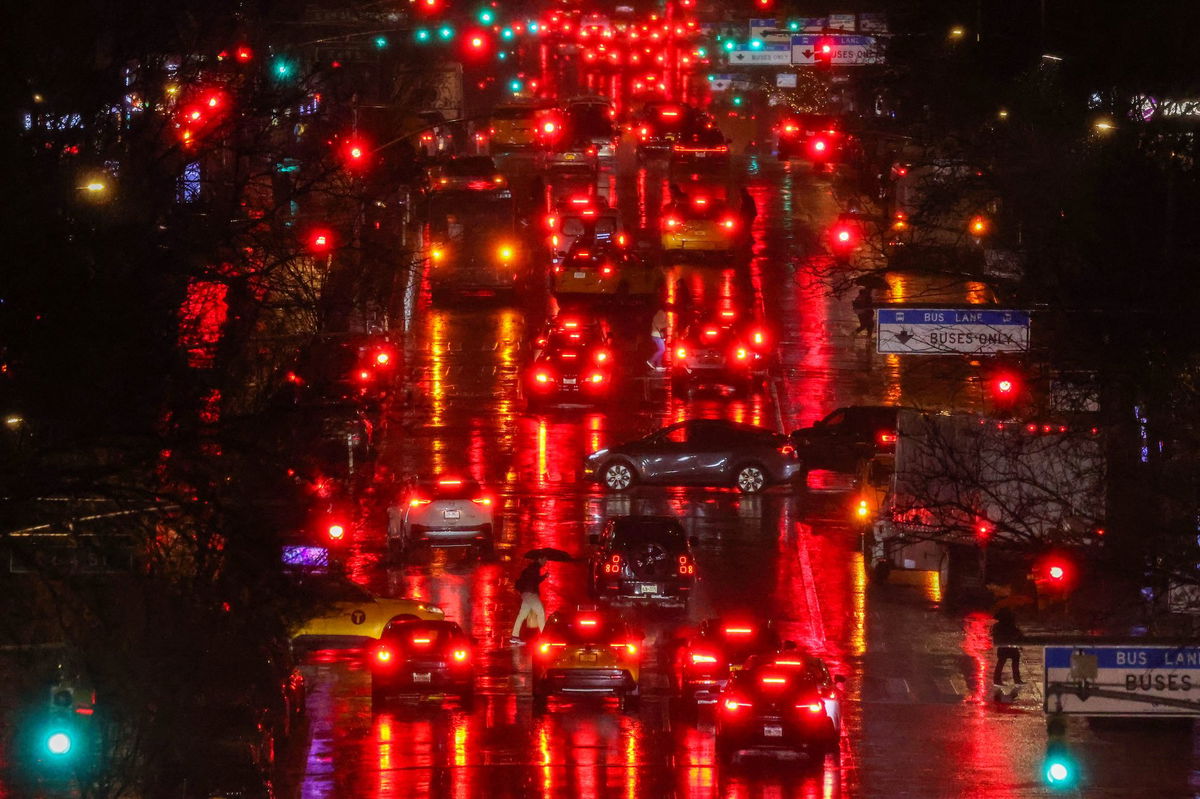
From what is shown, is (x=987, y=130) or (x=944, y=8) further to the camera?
(x=944, y=8)

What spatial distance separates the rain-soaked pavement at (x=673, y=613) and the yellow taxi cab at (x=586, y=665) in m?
0.35

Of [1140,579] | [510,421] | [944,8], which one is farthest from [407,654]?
[944,8]

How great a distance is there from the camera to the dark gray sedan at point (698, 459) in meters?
38.6

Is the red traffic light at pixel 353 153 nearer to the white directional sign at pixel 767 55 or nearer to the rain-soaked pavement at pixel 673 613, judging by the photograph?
the rain-soaked pavement at pixel 673 613

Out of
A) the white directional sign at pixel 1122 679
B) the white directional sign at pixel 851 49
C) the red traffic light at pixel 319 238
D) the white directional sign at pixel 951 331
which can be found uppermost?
the white directional sign at pixel 851 49

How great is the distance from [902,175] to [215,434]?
36.6 m

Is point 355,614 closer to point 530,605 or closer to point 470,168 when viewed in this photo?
point 530,605

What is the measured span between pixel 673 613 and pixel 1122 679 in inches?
518

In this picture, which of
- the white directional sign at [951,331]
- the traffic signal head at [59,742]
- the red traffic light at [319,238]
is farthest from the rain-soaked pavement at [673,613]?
the traffic signal head at [59,742]

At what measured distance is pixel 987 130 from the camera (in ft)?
104

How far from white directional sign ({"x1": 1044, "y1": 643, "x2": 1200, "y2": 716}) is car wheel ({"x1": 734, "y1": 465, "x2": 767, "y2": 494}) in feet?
65.2

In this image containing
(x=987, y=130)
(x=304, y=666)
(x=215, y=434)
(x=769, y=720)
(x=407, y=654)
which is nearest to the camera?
(x=215, y=434)

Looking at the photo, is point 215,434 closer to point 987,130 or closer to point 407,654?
point 407,654

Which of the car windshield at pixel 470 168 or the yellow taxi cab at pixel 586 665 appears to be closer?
the yellow taxi cab at pixel 586 665
